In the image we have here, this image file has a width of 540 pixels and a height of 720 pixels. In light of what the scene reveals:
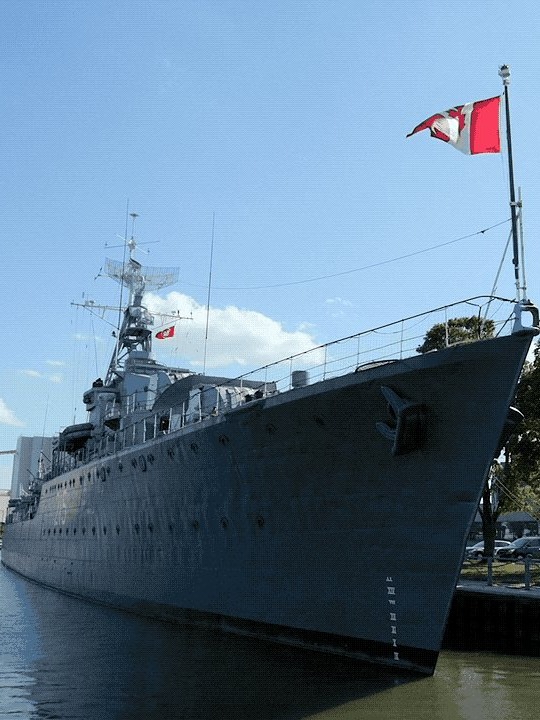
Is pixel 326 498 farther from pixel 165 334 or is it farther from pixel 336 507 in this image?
pixel 165 334

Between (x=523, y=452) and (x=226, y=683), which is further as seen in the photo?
(x=523, y=452)

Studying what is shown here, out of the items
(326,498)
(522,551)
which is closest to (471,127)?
(326,498)

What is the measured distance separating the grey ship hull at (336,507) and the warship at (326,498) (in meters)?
0.02

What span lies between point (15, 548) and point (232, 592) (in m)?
31.7

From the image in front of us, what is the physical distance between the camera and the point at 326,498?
43.1 feet

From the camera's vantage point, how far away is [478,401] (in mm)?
11305

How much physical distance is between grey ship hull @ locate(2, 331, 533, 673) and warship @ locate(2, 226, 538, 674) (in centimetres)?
2

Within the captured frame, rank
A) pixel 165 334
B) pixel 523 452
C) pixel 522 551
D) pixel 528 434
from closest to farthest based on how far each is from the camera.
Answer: pixel 528 434, pixel 523 452, pixel 165 334, pixel 522 551

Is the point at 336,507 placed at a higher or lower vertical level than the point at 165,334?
lower

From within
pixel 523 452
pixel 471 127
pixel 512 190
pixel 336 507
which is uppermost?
pixel 471 127

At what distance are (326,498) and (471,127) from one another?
21.7ft

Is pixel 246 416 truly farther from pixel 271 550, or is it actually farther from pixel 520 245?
pixel 520 245

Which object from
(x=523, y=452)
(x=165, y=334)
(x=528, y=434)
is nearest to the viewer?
(x=528, y=434)

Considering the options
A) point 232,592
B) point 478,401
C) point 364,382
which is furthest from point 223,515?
point 478,401
